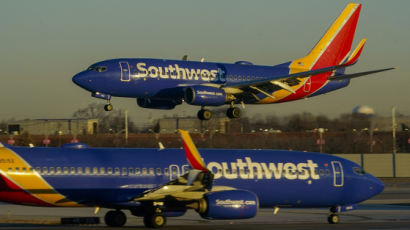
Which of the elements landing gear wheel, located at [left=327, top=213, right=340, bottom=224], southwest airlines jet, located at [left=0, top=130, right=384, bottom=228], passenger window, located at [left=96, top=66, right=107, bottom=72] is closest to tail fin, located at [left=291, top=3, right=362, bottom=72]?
passenger window, located at [left=96, top=66, right=107, bottom=72]

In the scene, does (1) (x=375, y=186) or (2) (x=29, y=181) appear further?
(1) (x=375, y=186)

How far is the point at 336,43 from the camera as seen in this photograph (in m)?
51.0

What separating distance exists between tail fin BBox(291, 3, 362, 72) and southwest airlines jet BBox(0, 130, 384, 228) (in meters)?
17.4

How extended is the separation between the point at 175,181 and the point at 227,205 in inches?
93.6

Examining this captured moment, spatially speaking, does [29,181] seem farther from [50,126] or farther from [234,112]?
Result: [50,126]

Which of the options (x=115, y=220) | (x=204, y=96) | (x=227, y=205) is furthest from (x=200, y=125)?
(x=227, y=205)

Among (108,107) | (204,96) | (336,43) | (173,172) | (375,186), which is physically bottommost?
(375,186)

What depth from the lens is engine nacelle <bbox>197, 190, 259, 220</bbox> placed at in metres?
→ 28.3

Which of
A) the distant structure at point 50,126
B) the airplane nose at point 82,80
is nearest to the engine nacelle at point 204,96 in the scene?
the airplane nose at point 82,80

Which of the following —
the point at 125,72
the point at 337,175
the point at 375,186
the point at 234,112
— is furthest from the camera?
the point at 234,112

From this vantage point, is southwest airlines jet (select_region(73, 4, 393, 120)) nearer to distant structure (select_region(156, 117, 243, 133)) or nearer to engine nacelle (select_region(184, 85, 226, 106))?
engine nacelle (select_region(184, 85, 226, 106))

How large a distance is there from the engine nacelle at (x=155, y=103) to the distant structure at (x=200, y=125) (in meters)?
30.3

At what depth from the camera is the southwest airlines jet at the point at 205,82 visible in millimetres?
40312

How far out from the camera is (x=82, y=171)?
2916 cm
